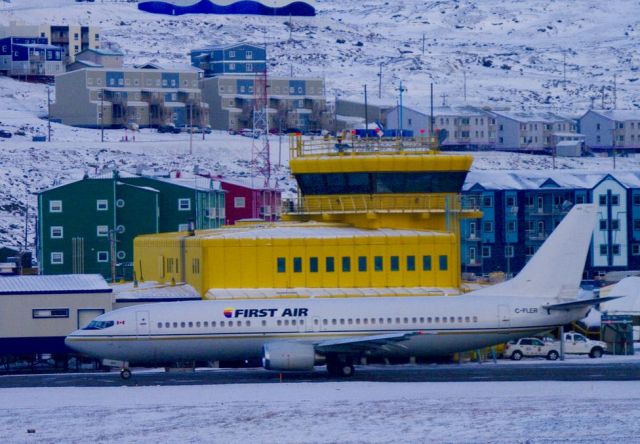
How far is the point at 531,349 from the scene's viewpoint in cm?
7012

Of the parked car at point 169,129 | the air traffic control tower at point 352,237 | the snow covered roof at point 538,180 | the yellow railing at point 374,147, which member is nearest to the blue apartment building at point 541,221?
the snow covered roof at point 538,180

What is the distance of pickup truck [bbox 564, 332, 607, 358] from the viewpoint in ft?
233

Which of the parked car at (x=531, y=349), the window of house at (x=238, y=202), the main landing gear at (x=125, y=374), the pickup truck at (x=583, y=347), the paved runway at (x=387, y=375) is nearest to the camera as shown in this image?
the paved runway at (x=387, y=375)

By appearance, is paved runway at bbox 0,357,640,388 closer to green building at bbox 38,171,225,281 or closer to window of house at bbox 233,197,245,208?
green building at bbox 38,171,225,281

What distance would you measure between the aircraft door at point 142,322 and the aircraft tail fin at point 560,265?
12.5 metres

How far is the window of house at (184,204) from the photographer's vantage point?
3949 inches

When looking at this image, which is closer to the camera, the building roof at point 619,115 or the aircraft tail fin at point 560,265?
the aircraft tail fin at point 560,265

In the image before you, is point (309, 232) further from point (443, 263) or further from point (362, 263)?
point (443, 263)

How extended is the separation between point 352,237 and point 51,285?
1188 centimetres

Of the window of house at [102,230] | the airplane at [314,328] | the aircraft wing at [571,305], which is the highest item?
the window of house at [102,230]

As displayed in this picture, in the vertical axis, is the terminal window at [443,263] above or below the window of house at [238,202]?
below

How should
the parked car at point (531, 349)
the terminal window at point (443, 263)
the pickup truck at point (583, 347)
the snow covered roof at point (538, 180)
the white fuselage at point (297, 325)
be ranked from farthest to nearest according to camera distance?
the snow covered roof at point (538, 180) < the pickup truck at point (583, 347) < the parked car at point (531, 349) < the terminal window at point (443, 263) < the white fuselage at point (297, 325)

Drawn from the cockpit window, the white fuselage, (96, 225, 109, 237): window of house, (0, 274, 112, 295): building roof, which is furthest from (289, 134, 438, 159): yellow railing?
(96, 225, 109, 237): window of house

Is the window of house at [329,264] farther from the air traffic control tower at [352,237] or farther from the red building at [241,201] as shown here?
the red building at [241,201]
